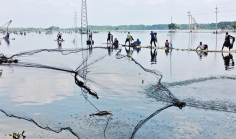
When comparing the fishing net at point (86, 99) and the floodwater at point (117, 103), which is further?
the fishing net at point (86, 99)

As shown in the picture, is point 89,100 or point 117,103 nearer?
point 117,103

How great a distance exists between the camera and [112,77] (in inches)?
645

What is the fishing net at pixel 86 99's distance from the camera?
365 inches

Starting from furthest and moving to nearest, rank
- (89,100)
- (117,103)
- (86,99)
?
1. (86,99)
2. (89,100)
3. (117,103)

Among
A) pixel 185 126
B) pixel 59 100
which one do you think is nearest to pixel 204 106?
pixel 185 126

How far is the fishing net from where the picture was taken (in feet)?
30.4

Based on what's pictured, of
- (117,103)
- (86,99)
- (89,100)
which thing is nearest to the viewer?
(117,103)

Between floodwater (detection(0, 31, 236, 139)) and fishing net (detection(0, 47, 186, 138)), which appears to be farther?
fishing net (detection(0, 47, 186, 138))

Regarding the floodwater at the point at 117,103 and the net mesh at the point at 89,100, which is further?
the net mesh at the point at 89,100

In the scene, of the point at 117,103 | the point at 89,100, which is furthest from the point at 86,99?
the point at 117,103

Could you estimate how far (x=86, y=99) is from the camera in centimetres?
1270

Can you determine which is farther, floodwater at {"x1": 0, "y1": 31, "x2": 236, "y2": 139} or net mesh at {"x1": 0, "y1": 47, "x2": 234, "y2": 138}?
net mesh at {"x1": 0, "y1": 47, "x2": 234, "y2": 138}

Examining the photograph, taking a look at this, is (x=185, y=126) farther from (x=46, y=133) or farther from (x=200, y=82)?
(x=200, y=82)

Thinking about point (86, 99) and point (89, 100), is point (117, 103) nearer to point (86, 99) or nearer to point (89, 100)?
point (89, 100)
